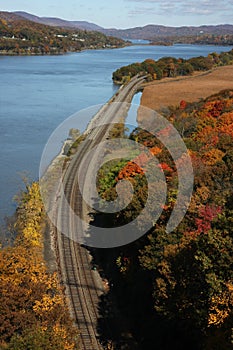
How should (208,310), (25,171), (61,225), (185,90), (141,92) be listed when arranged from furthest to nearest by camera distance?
(141,92)
(185,90)
(25,171)
(61,225)
(208,310)

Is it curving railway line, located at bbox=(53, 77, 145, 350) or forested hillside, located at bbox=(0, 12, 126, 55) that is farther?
forested hillside, located at bbox=(0, 12, 126, 55)

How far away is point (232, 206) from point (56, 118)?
23572mm

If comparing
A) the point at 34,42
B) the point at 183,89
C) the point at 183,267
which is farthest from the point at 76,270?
the point at 34,42

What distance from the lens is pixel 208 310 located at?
7.62 m

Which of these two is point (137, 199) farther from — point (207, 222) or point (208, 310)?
point (208, 310)

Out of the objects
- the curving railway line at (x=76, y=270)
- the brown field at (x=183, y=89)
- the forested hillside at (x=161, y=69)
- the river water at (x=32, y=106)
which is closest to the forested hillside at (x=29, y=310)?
the curving railway line at (x=76, y=270)

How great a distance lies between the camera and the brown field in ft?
120

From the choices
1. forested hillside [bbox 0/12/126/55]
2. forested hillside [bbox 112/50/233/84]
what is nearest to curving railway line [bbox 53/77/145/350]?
forested hillside [bbox 112/50/233/84]

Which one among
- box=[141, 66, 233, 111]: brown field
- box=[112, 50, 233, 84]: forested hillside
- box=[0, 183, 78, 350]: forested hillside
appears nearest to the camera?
box=[0, 183, 78, 350]: forested hillside

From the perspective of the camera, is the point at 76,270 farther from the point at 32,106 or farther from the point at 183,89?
the point at 183,89

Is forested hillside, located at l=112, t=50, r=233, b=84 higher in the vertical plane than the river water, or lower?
higher

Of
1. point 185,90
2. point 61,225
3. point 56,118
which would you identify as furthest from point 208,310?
point 185,90

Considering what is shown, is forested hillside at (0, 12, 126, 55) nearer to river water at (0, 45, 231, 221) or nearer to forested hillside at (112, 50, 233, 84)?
river water at (0, 45, 231, 221)

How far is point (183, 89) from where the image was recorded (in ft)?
134
